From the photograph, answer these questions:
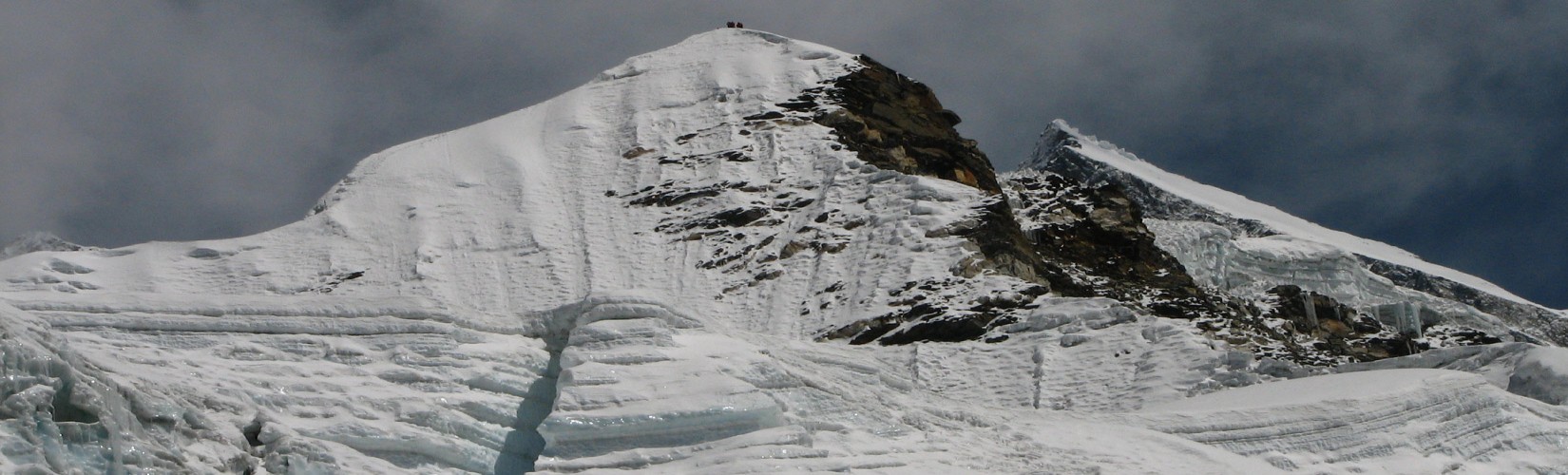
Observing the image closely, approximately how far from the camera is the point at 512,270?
5478 centimetres

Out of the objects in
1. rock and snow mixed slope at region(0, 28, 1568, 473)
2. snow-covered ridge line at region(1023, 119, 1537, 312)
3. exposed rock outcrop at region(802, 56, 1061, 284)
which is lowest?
rock and snow mixed slope at region(0, 28, 1568, 473)

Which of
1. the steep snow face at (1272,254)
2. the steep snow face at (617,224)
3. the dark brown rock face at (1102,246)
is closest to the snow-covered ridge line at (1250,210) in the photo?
the steep snow face at (1272,254)

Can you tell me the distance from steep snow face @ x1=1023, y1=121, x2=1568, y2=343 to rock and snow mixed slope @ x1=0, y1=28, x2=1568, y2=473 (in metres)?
2.54

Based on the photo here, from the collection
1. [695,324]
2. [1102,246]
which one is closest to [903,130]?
[1102,246]

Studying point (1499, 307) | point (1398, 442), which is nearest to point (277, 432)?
point (1398, 442)

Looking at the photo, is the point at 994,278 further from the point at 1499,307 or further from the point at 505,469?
the point at 1499,307

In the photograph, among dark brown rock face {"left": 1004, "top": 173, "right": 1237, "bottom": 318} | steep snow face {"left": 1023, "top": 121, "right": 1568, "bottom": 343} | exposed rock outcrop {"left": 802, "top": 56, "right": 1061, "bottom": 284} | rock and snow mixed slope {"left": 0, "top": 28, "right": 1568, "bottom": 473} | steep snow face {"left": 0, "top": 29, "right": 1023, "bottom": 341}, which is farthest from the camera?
steep snow face {"left": 1023, "top": 121, "right": 1568, "bottom": 343}

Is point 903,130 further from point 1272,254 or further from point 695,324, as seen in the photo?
point 695,324

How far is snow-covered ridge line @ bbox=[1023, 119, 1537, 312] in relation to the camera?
272 feet

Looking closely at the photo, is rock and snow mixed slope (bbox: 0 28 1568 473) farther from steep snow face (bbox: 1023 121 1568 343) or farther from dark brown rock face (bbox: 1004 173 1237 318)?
steep snow face (bbox: 1023 121 1568 343)

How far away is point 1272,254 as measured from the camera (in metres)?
70.1

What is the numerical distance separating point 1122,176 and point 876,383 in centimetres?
5594

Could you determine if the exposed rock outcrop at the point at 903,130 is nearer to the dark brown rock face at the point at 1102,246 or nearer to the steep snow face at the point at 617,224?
the steep snow face at the point at 617,224

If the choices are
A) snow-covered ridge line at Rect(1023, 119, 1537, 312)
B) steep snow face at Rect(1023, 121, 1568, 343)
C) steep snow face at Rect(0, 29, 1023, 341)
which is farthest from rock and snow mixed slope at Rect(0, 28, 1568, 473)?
snow-covered ridge line at Rect(1023, 119, 1537, 312)
